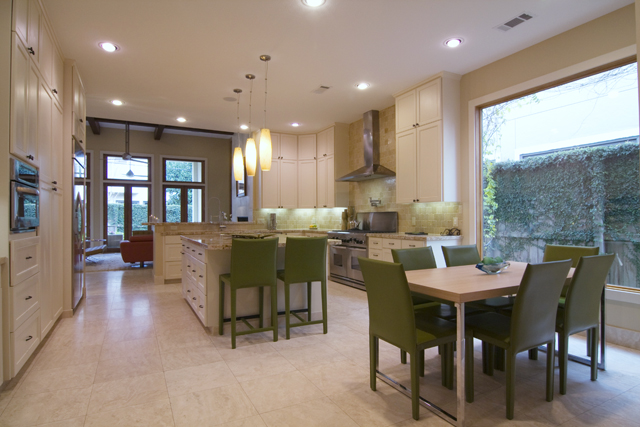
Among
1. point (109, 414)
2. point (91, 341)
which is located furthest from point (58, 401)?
point (91, 341)

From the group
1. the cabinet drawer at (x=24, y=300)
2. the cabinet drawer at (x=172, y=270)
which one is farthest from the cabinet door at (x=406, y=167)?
the cabinet drawer at (x=24, y=300)

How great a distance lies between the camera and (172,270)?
19.6 ft

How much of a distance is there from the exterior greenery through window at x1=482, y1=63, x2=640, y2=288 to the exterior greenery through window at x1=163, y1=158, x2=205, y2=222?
857cm

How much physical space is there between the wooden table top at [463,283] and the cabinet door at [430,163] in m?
2.06

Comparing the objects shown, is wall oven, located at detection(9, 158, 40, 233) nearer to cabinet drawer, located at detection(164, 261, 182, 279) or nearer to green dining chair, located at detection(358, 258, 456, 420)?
green dining chair, located at detection(358, 258, 456, 420)

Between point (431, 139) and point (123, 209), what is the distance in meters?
8.98

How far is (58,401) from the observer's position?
216 cm

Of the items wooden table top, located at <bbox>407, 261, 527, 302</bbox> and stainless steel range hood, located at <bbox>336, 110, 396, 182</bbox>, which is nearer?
wooden table top, located at <bbox>407, 261, 527, 302</bbox>

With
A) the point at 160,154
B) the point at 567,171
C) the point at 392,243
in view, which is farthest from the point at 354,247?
the point at 160,154

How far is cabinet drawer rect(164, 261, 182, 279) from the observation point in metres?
5.93

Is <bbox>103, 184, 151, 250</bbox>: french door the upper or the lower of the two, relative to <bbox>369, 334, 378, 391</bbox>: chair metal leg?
upper

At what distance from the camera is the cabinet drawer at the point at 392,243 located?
473cm

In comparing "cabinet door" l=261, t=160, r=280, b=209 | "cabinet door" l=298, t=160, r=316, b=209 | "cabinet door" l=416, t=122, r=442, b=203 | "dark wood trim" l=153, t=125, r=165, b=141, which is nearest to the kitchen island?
"cabinet door" l=416, t=122, r=442, b=203

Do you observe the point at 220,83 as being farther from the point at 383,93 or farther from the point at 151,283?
the point at 151,283
